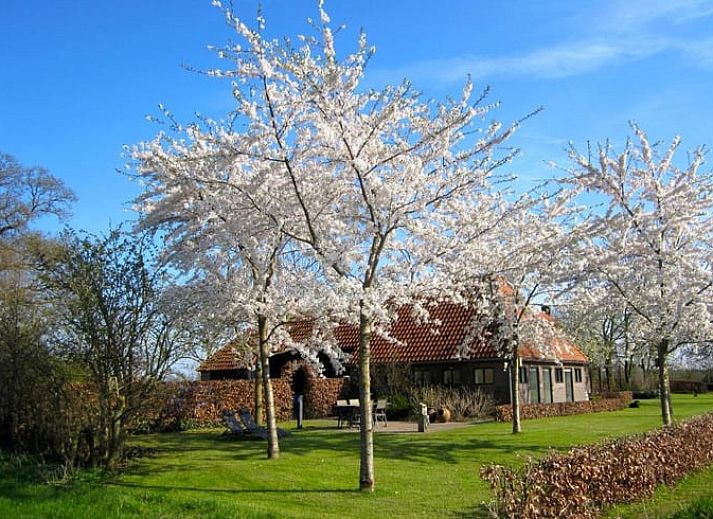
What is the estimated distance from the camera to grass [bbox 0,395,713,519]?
33.7ft

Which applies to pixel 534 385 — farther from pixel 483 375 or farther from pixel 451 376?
pixel 451 376

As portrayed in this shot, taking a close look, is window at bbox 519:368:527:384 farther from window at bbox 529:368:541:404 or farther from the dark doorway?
the dark doorway

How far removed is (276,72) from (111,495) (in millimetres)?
7218

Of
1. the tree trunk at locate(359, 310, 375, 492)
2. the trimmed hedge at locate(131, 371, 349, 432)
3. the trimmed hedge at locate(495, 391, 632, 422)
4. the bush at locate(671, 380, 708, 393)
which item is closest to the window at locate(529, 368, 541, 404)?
the trimmed hedge at locate(495, 391, 632, 422)

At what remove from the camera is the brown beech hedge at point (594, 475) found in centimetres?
797

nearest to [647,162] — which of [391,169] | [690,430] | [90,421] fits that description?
[690,430]

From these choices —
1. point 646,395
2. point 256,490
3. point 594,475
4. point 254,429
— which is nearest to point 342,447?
point 254,429

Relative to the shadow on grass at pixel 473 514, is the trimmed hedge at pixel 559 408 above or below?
below

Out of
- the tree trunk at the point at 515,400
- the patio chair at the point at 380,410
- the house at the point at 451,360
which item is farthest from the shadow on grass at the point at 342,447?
the house at the point at 451,360

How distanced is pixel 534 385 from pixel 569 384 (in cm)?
507

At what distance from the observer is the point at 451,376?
29.0 meters

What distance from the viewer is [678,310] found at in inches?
657

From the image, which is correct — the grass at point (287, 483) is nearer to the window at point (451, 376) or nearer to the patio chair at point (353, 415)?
the patio chair at point (353, 415)

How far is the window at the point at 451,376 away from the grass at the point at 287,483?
33.5 ft
